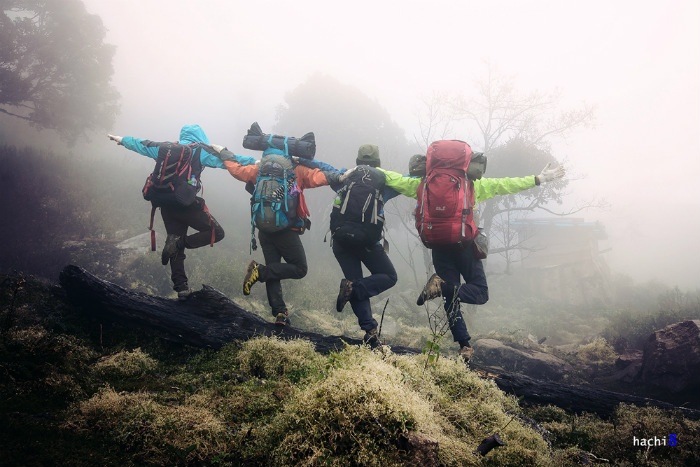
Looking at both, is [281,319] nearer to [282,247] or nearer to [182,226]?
[282,247]

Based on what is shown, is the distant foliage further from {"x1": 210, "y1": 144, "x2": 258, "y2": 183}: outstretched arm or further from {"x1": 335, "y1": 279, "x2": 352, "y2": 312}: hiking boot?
{"x1": 335, "y1": 279, "x2": 352, "y2": 312}: hiking boot

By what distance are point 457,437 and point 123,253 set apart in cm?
1360

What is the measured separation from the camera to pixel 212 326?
449 cm

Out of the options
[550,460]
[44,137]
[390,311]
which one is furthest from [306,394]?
[44,137]

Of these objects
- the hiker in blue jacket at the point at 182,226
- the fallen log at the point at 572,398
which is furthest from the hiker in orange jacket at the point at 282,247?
the fallen log at the point at 572,398

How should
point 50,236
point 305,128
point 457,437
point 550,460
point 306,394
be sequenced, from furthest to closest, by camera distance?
point 305,128 → point 50,236 → point 457,437 → point 550,460 → point 306,394

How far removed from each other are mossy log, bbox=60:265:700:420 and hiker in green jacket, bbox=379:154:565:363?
70 centimetres

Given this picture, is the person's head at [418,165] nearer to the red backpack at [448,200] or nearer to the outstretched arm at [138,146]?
the red backpack at [448,200]

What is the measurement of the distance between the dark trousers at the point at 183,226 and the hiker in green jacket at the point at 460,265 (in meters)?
2.94

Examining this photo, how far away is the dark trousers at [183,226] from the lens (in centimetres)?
509

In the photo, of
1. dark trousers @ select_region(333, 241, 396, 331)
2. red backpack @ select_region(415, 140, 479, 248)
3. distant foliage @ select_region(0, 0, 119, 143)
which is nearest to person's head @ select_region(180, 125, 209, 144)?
dark trousers @ select_region(333, 241, 396, 331)

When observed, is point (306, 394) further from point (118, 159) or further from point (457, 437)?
point (118, 159)

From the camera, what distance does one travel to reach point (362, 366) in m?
2.40

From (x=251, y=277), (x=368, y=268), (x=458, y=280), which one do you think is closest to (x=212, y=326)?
(x=251, y=277)
